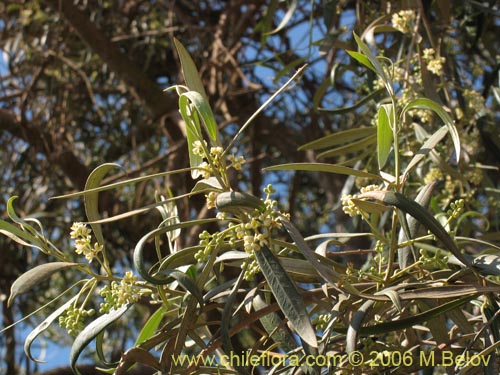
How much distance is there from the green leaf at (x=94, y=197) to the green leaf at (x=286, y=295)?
0.74ft

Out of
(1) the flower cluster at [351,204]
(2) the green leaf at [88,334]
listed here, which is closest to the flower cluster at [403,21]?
(1) the flower cluster at [351,204]

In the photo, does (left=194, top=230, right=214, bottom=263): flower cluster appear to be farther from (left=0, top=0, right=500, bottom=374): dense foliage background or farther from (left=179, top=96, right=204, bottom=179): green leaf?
(left=0, top=0, right=500, bottom=374): dense foliage background

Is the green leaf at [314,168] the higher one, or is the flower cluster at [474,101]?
the green leaf at [314,168]

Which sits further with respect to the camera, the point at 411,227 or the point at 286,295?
the point at 411,227

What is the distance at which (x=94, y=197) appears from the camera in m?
1.02

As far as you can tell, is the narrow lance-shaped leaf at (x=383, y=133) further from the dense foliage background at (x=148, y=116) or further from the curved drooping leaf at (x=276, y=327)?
the dense foliage background at (x=148, y=116)

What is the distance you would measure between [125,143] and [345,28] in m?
1.37

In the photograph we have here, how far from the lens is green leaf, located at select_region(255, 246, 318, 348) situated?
0.82m

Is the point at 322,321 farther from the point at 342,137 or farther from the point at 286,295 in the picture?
the point at 342,137

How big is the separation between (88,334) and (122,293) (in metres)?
0.06

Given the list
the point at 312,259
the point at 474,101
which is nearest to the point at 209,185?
the point at 312,259

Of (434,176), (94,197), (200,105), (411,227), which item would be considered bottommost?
(434,176)

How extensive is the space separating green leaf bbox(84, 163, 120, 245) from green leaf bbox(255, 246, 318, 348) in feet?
0.74

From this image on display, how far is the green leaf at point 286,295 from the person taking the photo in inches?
32.3
